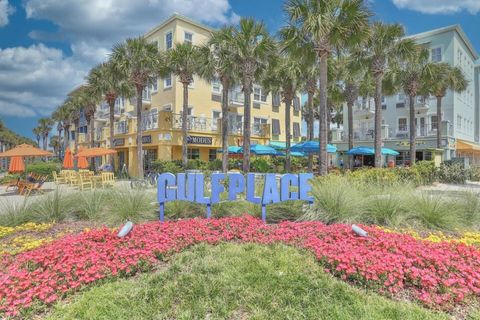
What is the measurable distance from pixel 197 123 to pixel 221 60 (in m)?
8.54

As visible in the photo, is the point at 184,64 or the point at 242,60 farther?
the point at 184,64

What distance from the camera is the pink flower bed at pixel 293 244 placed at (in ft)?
12.2

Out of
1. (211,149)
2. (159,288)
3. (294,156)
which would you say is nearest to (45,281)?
(159,288)

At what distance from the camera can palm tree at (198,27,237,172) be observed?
1959 cm

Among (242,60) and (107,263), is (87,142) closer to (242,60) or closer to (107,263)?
(242,60)

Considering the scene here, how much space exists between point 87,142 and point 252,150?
29190mm

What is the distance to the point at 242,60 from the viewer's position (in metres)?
19.5

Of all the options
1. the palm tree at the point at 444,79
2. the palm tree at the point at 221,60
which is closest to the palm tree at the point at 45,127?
the palm tree at the point at 221,60

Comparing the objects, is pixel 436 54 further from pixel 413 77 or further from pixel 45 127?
pixel 45 127

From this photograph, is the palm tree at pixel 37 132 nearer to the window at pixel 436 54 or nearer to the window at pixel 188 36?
the window at pixel 188 36

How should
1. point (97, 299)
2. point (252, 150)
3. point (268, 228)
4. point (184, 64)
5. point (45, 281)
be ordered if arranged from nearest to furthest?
point (97, 299)
point (45, 281)
point (268, 228)
point (184, 64)
point (252, 150)

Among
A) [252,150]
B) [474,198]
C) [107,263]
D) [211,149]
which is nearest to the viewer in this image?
[107,263]

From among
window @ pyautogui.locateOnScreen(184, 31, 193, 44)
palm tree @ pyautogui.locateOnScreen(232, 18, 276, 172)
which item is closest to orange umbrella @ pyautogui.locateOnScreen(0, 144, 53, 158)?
palm tree @ pyautogui.locateOnScreen(232, 18, 276, 172)

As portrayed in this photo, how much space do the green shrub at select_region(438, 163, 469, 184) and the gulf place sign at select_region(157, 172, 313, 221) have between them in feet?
55.7
